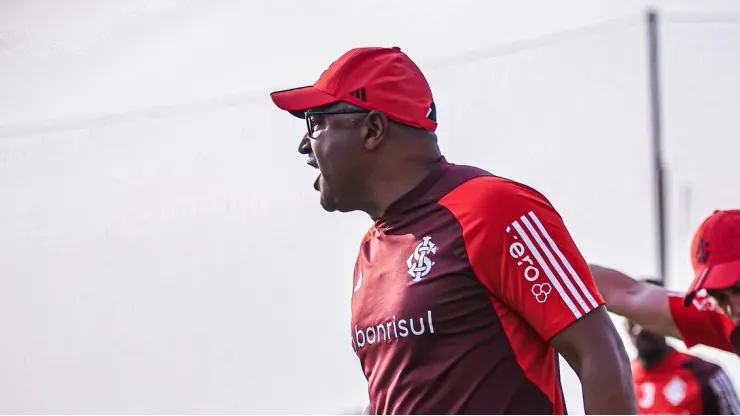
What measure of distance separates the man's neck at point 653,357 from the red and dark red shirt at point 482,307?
13.3 feet

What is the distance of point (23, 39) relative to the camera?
19.8 ft

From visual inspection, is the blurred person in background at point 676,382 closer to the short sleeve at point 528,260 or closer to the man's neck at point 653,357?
the man's neck at point 653,357

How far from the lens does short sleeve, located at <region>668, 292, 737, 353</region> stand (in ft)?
14.0

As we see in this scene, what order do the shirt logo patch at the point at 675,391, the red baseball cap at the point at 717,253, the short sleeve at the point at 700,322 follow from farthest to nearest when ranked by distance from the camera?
the shirt logo patch at the point at 675,391 → the short sleeve at the point at 700,322 → the red baseball cap at the point at 717,253

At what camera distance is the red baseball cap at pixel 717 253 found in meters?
3.99

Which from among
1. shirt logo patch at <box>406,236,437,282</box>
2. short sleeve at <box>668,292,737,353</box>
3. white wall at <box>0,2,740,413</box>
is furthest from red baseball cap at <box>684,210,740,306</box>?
shirt logo patch at <box>406,236,437,282</box>

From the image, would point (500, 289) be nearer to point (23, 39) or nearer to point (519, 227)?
point (519, 227)

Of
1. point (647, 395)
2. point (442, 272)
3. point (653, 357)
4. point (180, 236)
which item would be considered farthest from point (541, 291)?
point (653, 357)

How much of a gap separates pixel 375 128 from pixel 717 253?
1914mm

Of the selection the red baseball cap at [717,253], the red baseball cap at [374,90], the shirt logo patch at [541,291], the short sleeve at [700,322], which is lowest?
the short sleeve at [700,322]

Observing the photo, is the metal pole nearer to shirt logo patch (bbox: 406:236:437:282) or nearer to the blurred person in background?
the blurred person in background

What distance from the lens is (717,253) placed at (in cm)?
410

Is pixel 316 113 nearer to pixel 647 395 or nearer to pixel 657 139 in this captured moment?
pixel 647 395

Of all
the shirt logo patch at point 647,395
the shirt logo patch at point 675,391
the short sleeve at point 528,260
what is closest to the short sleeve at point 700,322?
the shirt logo patch at point 675,391
